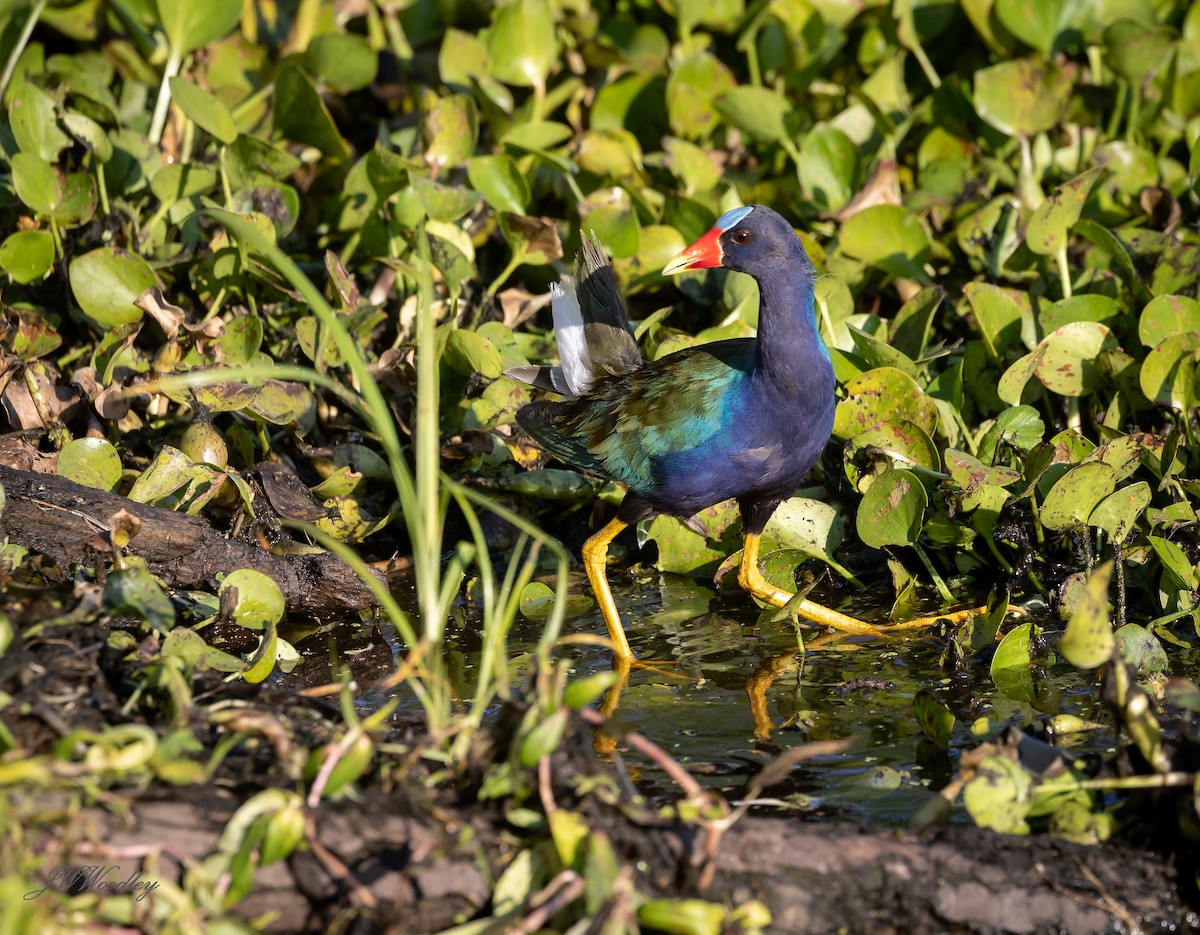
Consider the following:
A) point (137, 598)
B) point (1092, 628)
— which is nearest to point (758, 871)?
point (1092, 628)

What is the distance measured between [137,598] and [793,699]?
4.67ft

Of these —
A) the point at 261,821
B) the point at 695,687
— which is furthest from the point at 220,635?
the point at 261,821

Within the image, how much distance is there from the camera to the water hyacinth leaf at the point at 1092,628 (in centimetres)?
211

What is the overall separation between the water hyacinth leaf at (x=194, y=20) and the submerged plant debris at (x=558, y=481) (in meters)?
0.01

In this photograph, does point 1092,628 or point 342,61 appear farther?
point 342,61

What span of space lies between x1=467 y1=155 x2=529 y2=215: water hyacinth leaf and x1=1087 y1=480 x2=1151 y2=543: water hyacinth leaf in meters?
2.05

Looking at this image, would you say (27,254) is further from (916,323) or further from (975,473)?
(975,473)

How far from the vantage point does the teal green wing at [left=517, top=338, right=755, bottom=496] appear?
10.4 feet

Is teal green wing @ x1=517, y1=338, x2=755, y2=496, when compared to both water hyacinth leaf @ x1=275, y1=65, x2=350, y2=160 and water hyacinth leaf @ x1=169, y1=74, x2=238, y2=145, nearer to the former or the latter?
water hyacinth leaf @ x1=169, y1=74, x2=238, y2=145

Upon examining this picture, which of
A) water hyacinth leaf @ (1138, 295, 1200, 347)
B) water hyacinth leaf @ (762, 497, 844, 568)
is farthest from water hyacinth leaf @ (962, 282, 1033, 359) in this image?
water hyacinth leaf @ (762, 497, 844, 568)

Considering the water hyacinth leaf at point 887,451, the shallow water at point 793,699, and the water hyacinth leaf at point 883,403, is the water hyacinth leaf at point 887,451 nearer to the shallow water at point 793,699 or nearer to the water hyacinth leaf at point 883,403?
the water hyacinth leaf at point 883,403

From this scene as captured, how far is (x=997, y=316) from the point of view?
3754mm

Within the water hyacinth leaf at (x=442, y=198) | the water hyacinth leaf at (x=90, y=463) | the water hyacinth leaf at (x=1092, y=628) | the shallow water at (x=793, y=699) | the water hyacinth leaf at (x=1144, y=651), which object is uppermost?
the water hyacinth leaf at (x=442, y=198)

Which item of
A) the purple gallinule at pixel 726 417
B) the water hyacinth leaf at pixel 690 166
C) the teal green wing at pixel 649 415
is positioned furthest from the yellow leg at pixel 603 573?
the water hyacinth leaf at pixel 690 166
